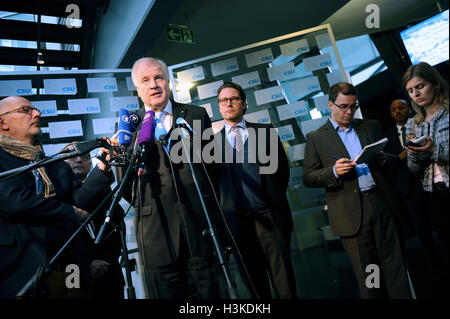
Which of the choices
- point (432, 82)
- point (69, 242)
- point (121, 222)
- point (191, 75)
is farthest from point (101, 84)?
point (432, 82)

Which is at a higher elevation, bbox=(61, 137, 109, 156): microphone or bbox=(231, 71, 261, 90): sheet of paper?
bbox=(231, 71, 261, 90): sheet of paper

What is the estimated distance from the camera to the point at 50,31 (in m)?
4.03

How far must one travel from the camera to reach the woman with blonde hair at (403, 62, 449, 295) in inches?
77.6

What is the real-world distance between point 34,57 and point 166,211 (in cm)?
406

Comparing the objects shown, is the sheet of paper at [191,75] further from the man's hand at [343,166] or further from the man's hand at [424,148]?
the man's hand at [424,148]

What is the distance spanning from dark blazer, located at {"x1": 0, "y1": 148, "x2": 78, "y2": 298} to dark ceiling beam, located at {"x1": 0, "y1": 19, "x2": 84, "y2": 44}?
9.80 feet

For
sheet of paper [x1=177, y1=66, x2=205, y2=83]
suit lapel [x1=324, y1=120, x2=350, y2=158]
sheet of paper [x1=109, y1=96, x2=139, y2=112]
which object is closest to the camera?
suit lapel [x1=324, y1=120, x2=350, y2=158]

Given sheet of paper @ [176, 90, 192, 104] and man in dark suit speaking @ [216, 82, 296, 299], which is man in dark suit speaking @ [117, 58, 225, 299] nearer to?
man in dark suit speaking @ [216, 82, 296, 299]

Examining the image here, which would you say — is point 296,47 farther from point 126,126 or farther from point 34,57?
point 34,57

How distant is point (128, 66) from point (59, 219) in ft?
11.2

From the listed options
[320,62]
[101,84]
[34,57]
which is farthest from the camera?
[34,57]

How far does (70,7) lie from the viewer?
13.1ft

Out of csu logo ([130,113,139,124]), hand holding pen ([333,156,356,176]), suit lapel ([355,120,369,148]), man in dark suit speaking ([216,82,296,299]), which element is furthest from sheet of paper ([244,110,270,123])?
csu logo ([130,113,139,124])

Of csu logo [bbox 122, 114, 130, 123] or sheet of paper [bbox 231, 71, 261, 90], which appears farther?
sheet of paper [bbox 231, 71, 261, 90]
